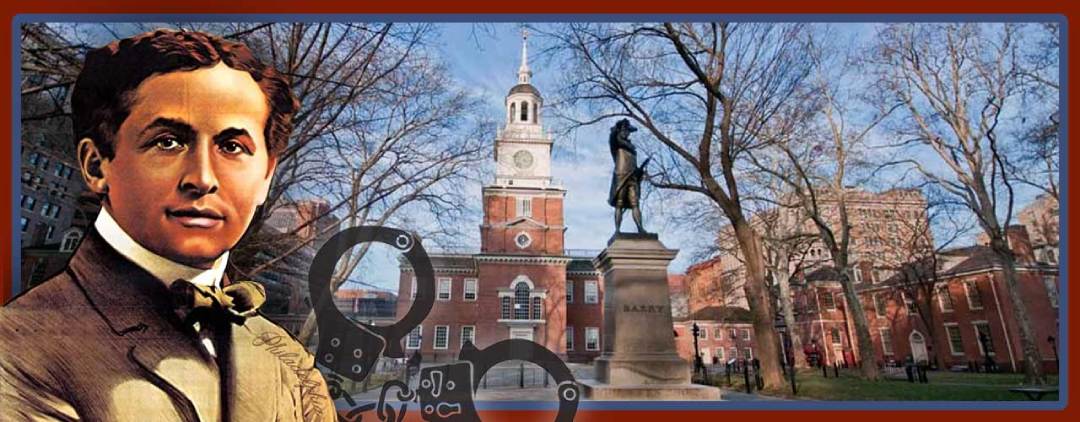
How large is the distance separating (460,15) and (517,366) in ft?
10.1

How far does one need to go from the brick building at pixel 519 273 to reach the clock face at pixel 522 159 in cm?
1

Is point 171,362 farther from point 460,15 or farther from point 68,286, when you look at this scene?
point 460,15

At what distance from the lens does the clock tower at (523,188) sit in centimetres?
655

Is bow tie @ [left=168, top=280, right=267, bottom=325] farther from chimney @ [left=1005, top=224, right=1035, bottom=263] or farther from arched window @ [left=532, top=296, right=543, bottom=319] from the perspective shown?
chimney @ [left=1005, top=224, right=1035, bottom=263]

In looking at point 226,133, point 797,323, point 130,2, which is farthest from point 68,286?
point 797,323

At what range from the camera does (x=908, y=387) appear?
5.12 m

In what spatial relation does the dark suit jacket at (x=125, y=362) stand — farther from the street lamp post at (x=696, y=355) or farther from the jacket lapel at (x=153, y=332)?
the street lamp post at (x=696, y=355)

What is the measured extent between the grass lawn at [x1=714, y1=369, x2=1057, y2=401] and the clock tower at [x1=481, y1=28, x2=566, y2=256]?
3.24 meters

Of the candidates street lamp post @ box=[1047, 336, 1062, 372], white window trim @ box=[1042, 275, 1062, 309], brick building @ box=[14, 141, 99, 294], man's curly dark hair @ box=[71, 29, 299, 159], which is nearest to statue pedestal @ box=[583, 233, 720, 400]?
street lamp post @ box=[1047, 336, 1062, 372]

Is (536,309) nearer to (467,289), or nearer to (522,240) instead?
(522,240)

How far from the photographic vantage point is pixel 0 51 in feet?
14.0

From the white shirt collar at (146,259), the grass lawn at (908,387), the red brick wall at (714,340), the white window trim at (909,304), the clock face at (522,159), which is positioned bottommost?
the grass lawn at (908,387)

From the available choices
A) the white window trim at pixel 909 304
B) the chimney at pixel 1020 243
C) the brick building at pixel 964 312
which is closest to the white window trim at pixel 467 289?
the brick building at pixel 964 312

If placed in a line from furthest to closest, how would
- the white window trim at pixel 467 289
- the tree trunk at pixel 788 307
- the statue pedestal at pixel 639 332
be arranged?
the white window trim at pixel 467 289, the tree trunk at pixel 788 307, the statue pedestal at pixel 639 332
